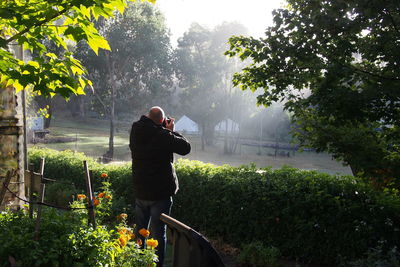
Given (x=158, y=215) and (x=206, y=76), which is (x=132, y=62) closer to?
(x=206, y=76)

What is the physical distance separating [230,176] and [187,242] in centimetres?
479

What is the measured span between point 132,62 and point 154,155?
40.0m

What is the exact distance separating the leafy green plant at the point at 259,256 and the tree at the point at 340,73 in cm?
164

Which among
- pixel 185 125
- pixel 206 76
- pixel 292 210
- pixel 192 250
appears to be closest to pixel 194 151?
pixel 185 125

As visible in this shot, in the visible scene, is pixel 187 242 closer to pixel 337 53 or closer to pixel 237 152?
pixel 337 53

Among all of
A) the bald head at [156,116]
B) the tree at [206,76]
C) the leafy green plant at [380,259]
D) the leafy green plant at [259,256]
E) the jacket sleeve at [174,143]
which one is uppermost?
the tree at [206,76]

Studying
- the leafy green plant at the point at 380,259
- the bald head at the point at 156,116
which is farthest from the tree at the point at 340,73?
the bald head at the point at 156,116

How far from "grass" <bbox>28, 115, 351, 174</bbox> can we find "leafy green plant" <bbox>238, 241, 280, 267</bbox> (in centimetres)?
1994

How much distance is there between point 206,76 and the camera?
51.2 m

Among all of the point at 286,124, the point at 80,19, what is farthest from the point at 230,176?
the point at 286,124

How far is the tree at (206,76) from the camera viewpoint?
49.6 m

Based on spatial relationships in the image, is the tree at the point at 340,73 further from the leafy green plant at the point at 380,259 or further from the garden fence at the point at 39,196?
the garden fence at the point at 39,196

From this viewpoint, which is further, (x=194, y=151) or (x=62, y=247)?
(x=194, y=151)

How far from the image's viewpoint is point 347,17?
4.48 meters
